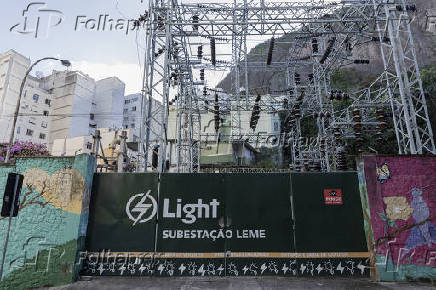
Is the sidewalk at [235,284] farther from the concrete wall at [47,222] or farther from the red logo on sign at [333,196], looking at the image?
the red logo on sign at [333,196]

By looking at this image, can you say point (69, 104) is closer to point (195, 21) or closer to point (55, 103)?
point (55, 103)

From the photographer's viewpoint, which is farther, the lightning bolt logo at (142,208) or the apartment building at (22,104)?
the apartment building at (22,104)

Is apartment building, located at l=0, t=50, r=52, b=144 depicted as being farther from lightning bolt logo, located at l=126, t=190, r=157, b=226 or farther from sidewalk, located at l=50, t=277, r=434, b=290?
sidewalk, located at l=50, t=277, r=434, b=290

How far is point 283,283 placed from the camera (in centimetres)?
550

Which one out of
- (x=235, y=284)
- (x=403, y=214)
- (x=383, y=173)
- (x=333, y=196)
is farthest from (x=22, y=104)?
(x=403, y=214)

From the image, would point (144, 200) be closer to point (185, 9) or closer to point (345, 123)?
point (185, 9)

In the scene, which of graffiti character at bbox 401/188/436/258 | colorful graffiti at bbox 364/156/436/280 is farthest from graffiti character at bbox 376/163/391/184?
graffiti character at bbox 401/188/436/258

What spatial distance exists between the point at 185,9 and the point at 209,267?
11.7m

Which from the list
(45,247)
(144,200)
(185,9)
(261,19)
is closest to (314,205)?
(144,200)

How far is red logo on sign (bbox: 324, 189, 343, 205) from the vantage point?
6184mm

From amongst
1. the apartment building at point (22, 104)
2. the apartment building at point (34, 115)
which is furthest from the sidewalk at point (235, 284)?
the apartment building at point (34, 115)

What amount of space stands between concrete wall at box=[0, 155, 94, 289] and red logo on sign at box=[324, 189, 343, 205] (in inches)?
227

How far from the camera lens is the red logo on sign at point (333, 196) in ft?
20.3

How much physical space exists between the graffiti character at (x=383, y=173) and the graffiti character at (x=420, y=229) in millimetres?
670
